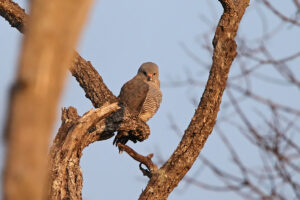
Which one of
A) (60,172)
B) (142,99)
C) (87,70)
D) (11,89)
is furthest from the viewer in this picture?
(142,99)

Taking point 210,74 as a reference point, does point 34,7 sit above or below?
below

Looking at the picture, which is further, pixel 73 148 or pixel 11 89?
pixel 73 148

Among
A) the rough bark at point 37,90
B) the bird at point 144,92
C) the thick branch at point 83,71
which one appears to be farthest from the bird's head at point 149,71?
the rough bark at point 37,90

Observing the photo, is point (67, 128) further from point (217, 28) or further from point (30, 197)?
point (30, 197)

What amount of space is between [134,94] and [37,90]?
6.72 m

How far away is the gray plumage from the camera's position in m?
7.73

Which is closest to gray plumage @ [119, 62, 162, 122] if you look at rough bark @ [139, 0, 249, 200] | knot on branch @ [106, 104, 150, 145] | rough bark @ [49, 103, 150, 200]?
knot on branch @ [106, 104, 150, 145]

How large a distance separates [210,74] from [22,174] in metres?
3.97

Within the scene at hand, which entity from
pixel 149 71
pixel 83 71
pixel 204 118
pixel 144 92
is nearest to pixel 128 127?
pixel 83 71

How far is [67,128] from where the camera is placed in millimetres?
5055

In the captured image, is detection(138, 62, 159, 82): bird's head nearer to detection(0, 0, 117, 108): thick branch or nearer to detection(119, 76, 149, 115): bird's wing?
detection(119, 76, 149, 115): bird's wing

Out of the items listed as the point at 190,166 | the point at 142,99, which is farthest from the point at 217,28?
the point at 142,99

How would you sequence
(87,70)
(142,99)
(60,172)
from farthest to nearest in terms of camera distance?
(142,99) < (87,70) < (60,172)

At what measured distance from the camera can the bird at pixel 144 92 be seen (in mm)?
7727
